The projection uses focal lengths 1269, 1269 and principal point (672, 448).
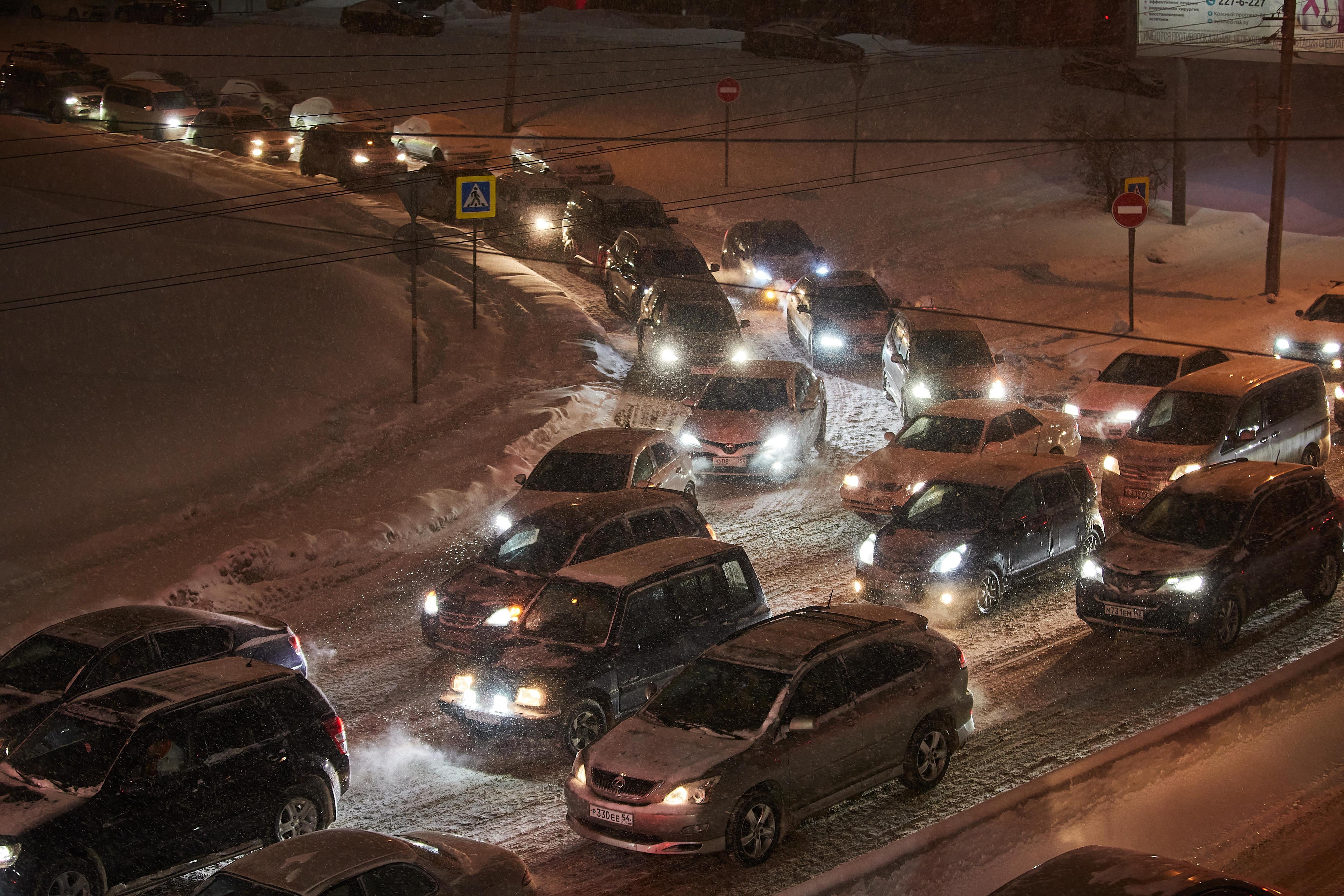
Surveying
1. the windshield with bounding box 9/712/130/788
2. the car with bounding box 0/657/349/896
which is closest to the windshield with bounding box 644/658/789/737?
the car with bounding box 0/657/349/896

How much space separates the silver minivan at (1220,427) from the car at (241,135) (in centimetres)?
2815

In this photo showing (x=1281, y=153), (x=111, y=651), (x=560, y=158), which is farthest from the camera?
(x=560, y=158)

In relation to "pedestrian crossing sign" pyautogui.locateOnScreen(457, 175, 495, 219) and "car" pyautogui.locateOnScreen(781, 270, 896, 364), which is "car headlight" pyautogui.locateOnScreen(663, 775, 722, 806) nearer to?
"pedestrian crossing sign" pyautogui.locateOnScreen(457, 175, 495, 219)

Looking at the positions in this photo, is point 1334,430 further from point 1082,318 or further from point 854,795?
point 854,795

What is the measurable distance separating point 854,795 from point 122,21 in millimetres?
70652

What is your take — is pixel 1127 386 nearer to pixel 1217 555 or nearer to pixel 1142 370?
pixel 1142 370

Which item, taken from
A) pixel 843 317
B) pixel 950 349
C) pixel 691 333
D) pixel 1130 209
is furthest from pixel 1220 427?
pixel 1130 209

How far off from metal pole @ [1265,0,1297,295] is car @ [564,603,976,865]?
19.2m

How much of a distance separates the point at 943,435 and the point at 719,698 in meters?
9.18

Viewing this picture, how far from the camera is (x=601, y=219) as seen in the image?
2952 centimetres

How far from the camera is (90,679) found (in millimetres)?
10266

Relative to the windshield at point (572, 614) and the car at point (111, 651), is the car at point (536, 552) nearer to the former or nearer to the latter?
the windshield at point (572, 614)

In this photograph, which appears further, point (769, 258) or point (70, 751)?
point (769, 258)

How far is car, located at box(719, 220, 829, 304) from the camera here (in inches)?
1153
